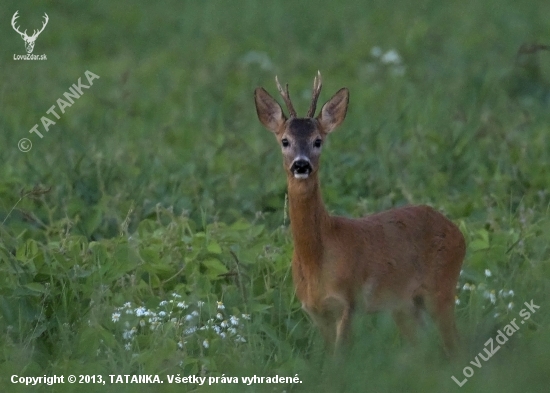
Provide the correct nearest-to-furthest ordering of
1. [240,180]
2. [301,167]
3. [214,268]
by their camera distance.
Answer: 1. [301,167]
2. [214,268]
3. [240,180]

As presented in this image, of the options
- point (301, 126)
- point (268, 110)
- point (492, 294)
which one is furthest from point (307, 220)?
point (492, 294)

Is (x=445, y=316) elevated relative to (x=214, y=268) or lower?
lower

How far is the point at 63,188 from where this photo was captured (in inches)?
341

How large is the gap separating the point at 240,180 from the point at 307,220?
2711 millimetres

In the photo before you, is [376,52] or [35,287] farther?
[376,52]

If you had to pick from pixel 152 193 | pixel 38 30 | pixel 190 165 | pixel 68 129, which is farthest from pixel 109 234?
pixel 38 30

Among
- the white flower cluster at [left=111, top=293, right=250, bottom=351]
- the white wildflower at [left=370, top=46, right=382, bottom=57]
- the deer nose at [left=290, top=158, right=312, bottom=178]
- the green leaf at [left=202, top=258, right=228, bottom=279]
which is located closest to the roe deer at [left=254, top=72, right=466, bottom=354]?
the deer nose at [left=290, top=158, right=312, bottom=178]

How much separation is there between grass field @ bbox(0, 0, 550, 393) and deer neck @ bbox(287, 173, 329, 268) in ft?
1.27

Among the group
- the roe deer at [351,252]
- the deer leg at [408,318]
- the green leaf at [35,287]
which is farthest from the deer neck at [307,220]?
the green leaf at [35,287]

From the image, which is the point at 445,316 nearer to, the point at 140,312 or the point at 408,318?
the point at 408,318

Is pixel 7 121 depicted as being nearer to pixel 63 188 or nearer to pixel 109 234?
pixel 63 188

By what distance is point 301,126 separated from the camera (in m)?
6.50

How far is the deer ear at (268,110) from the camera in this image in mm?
6845

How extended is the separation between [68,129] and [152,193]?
2.19m
